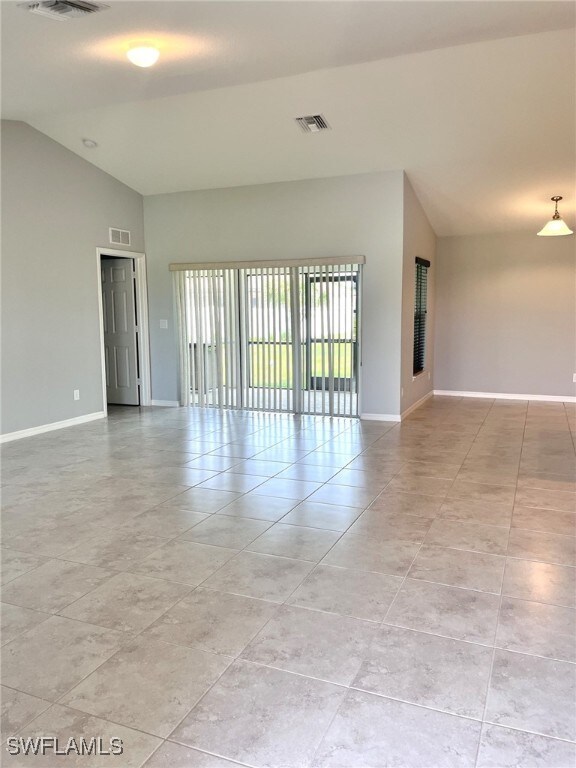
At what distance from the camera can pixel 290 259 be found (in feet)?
23.2

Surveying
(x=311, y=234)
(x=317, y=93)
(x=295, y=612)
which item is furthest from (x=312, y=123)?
(x=295, y=612)

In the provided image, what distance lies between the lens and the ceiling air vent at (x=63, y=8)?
3377mm

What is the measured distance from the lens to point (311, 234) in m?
6.98

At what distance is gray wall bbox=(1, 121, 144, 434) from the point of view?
230 inches

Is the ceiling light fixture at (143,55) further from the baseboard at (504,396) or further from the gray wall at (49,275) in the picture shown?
the baseboard at (504,396)

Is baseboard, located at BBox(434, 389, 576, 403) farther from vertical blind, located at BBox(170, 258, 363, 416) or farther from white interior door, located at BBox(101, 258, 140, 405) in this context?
white interior door, located at BBox(101, 258, 140, 405)

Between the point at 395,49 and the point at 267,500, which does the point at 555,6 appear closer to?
the point at 395,49

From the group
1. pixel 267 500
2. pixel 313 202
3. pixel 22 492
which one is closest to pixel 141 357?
pixel 313 202

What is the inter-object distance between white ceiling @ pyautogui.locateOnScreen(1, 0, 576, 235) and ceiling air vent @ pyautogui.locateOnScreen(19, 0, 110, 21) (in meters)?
0.10

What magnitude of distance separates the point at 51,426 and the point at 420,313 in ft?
16.7

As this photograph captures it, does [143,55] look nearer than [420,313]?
Yes

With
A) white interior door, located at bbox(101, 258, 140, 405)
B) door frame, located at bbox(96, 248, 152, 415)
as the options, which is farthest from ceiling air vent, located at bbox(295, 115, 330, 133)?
white interior door, located at bbox(101, 258, 140, 405)

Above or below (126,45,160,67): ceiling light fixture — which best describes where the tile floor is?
below

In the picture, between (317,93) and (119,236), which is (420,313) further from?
(119,236)
